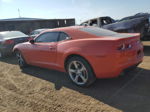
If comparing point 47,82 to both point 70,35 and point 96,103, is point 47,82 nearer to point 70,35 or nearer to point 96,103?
point 70,35

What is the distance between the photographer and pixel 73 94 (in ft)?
13.3

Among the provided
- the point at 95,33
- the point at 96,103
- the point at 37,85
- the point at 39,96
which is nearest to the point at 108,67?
the point at 96,103

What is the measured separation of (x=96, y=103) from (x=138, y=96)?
899 millimetres

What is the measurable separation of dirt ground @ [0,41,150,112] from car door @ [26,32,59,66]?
57 centimetres

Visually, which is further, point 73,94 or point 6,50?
point 6,50

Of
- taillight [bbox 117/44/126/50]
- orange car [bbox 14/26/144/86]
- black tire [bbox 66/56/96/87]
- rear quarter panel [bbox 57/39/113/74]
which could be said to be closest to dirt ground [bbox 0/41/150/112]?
black tire [bbox 66/56/96/87]

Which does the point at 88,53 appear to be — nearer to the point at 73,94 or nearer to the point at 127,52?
the point at 127,52

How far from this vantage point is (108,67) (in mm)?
3764

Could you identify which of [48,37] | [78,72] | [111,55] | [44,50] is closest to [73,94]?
[78,72]

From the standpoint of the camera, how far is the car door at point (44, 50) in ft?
16.3

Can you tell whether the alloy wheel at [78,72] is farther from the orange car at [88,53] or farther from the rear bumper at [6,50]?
the rear bumper at [6,50]

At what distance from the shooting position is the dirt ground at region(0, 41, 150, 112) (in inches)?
134

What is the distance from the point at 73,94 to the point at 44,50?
1802 millimetres

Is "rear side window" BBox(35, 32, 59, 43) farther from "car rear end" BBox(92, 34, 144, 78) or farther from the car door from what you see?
"car rear end" BBox(92, 34, 144, 78)
